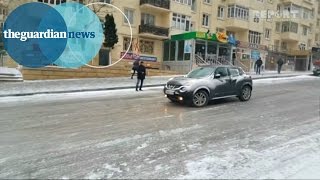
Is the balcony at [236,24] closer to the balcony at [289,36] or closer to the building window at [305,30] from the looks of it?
the balcony at [289,36]

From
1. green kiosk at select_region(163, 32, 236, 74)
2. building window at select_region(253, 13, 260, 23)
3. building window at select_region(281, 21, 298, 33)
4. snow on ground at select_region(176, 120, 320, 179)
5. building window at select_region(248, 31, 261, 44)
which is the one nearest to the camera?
snow on ground at select_region(176, 120, 320, 179)

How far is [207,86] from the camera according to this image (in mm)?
13992

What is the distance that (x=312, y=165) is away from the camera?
6766 millimetres

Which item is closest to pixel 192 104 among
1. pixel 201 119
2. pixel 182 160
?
pixel 201 119

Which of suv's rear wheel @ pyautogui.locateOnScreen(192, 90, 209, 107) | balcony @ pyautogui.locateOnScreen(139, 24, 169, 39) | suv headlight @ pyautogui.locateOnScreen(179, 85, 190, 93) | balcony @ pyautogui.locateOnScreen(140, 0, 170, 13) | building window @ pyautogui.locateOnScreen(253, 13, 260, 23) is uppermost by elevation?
building window @ pyautogui.locateOnScreen(253, 13, 260, 23)

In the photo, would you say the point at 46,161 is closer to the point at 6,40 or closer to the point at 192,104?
the point at 192,104

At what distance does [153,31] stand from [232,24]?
12.9m

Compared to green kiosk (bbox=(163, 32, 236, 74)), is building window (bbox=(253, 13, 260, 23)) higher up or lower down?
higher up

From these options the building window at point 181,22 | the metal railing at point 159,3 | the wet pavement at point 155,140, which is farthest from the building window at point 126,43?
the wet pavement at point 155,140

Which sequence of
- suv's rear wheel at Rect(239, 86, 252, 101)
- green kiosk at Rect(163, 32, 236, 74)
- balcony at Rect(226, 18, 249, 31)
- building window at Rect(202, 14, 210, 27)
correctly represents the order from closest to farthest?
suv's rear wheel at Rect(239, 86, 252, 101) → green kiosk at Rect(163, 32, 236, 74) → building window at Rect(202, 14, 210, 27) → balcony at Rect(226, 18, 249, 31)

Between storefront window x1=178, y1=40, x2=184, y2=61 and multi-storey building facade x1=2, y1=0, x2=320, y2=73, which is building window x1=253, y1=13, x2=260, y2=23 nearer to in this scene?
multi-storey building facade x1=2, y1=0, x2=320, y2=73

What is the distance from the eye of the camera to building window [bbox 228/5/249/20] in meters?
46.0

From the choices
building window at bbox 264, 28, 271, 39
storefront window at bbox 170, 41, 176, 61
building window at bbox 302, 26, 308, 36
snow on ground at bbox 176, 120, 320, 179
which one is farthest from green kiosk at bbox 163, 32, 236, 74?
building window at bbox 302, 26, 308, 36

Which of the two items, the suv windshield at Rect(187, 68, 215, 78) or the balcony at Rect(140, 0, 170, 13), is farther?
the balcony at Rect(140, 0, 170, 13)
